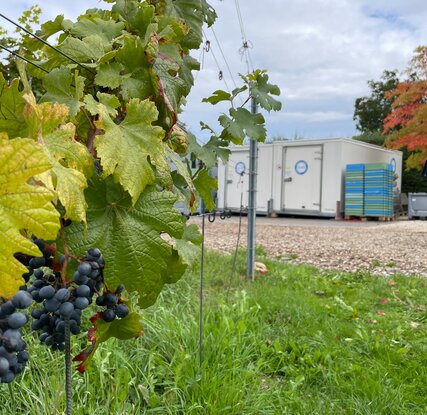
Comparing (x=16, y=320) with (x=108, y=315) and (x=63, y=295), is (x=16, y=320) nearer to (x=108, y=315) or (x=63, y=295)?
(x=63, y=295)

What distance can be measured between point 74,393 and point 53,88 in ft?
5.48

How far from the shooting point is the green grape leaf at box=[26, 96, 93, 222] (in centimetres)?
76

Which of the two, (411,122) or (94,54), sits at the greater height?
(411,122)

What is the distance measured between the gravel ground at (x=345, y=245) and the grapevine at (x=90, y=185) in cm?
613

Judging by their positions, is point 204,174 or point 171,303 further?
point 171,303

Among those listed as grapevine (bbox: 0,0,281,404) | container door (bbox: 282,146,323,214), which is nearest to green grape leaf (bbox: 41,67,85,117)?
grapevine (bbox: 0,0,281,404)

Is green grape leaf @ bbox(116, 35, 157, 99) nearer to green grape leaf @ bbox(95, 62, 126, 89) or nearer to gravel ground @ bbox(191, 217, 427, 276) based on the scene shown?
green grape leaf @ bbox(95, 62, 126, 89)

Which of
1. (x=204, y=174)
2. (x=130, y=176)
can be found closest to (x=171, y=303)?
(x=204, y=174)

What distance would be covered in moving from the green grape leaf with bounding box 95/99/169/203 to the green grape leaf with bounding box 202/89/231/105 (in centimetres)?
123

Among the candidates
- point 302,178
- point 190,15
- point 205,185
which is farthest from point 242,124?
point 302,178

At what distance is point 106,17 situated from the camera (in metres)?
1.41

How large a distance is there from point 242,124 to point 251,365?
4.66ft

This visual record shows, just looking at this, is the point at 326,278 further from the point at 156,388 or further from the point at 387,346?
the point at 156,388

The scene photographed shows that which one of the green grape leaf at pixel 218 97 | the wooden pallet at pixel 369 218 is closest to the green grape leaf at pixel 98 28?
the green grape leaf at pixel 218 97
